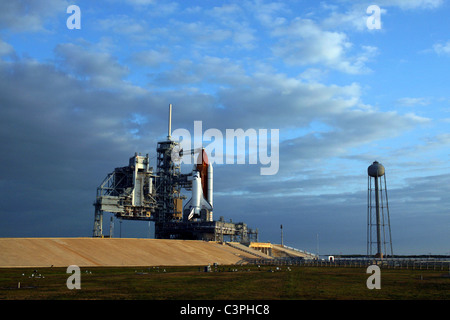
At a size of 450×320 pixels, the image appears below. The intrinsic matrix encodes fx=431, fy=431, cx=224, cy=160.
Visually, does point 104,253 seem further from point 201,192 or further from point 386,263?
point 201,192

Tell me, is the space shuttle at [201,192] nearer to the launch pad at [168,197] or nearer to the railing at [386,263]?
the launch pad at [168,197]

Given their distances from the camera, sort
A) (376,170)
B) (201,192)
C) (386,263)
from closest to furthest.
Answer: (386,263)
(376,170)
(201,192)

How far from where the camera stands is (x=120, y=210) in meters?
119

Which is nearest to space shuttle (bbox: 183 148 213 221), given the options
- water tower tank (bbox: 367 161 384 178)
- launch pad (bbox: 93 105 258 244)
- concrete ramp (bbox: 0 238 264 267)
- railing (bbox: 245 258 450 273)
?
launch pad (bbox: 93 105 258 244)

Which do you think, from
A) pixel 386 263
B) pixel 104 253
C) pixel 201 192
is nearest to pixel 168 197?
pixel 201 192

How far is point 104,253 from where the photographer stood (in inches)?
3012

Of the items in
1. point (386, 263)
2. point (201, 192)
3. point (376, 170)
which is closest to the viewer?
point (386, 263)

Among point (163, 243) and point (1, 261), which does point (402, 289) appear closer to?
point (1, 261)

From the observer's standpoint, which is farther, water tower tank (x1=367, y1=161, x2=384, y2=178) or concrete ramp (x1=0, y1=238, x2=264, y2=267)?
water tower tank (x1=367, y1=161, x2=384, y2=178)

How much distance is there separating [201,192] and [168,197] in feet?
38.0

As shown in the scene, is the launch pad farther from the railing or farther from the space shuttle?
the railing

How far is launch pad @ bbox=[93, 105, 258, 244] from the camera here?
404ft

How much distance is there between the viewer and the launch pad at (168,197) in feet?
404
